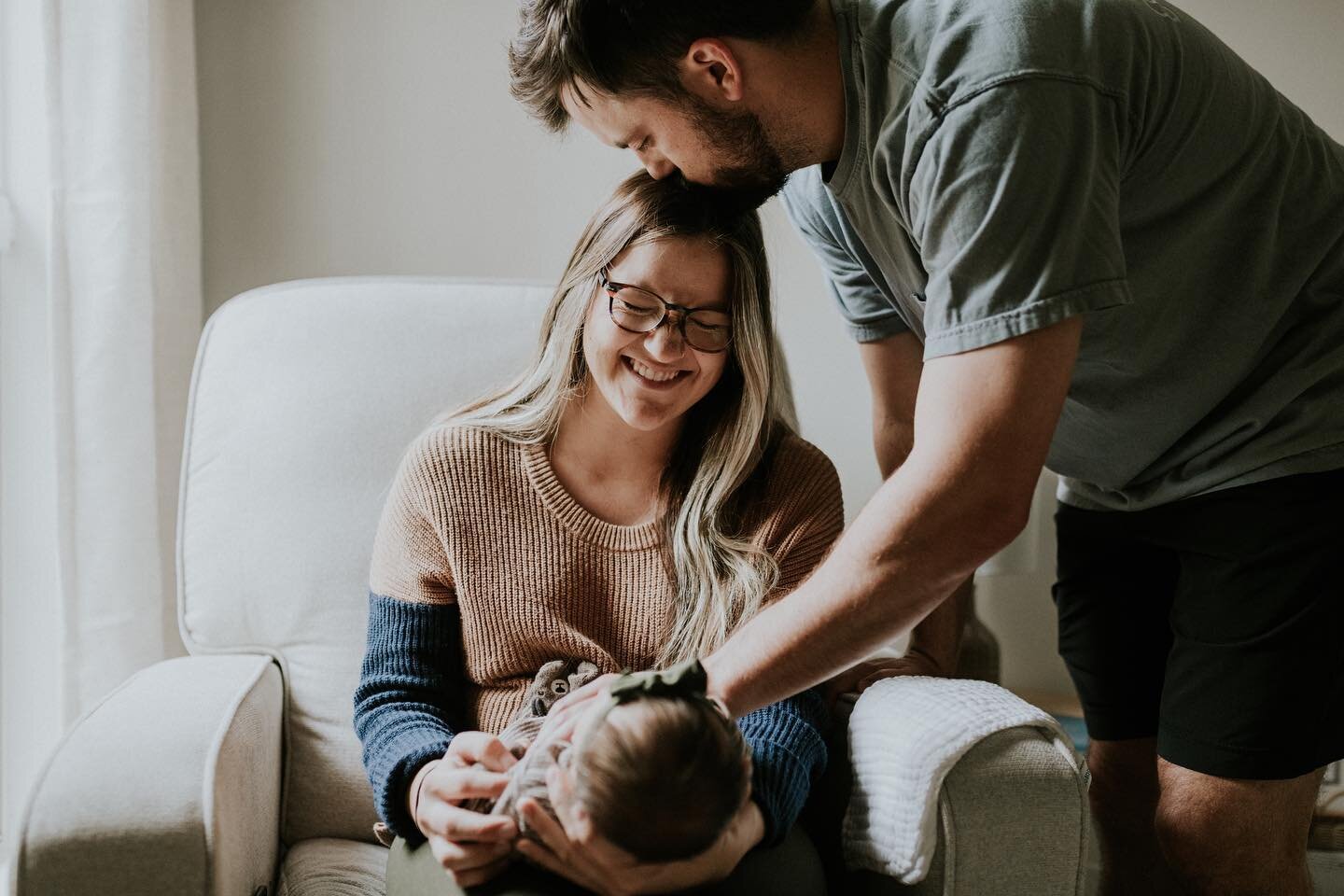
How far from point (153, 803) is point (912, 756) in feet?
2.52

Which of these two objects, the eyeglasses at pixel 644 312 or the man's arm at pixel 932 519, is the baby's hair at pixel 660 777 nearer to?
the man's arm at pixel 932 519

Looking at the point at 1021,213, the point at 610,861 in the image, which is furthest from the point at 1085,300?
the point at 610,861

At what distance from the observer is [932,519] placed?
991 millimetres

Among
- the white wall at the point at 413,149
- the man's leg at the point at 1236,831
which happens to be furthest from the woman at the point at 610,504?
the white wall at the point at 413,149

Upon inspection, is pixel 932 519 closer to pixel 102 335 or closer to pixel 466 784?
pixel 466 784

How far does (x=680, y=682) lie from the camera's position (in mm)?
993

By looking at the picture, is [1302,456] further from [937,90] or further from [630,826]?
[630,826]

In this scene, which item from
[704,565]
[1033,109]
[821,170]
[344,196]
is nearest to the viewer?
[1033,109]

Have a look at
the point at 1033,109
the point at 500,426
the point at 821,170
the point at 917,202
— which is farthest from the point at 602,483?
the point at 1033,109

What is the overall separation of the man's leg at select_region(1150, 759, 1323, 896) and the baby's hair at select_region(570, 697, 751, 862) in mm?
651

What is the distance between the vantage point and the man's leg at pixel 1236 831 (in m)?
1.30

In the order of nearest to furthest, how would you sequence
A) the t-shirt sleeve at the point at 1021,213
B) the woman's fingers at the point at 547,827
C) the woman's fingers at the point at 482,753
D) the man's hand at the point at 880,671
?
1. the t-shirt sleeve at the point at 1021,213
2. the woman's fingers at the point at 547,827
3. the woman's fingers at the point at 482,753
4. the man's hand at the point at 880,671

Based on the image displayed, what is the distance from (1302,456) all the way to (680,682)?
766 millimetres

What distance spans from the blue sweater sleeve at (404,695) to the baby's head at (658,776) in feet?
1.08
